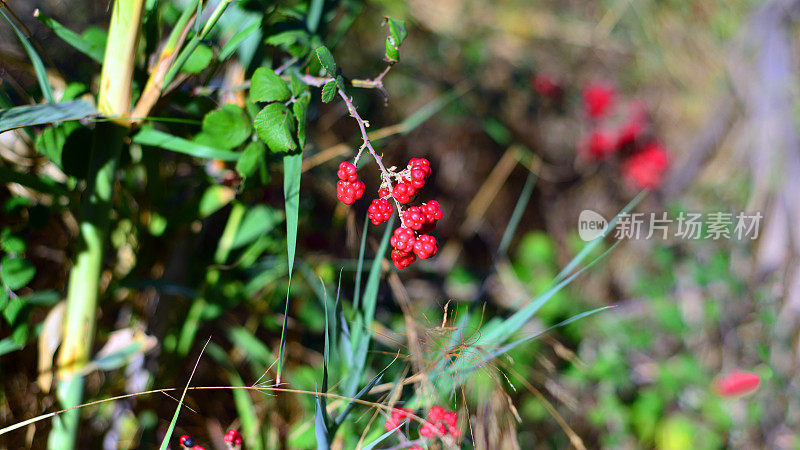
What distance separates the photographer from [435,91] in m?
1.71

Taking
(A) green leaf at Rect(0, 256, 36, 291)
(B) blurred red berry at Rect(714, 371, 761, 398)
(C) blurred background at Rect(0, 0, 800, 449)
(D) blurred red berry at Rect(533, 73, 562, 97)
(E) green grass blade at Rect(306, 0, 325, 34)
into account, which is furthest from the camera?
(D) blurred red berry at Rect(533, 73, 562, 97)

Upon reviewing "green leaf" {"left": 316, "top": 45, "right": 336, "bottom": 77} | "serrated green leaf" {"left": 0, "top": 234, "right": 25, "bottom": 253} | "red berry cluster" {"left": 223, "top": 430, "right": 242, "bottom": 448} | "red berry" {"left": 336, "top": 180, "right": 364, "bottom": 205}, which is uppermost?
"green leaf" {"left": 316, "top": 45, "right": 336, "bottom": 77}

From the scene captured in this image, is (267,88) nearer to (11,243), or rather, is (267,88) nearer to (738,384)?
(11,243)

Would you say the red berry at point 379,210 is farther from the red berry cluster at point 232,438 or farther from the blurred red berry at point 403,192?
the red berry cluster at point 232,438

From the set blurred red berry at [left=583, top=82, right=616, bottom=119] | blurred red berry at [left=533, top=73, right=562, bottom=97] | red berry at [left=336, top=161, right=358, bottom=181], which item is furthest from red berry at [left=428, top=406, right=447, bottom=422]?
blurred red berry at [left=583, top=82, right=616, bottom=119]

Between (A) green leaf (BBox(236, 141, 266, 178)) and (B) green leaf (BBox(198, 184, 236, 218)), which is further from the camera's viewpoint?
(B) green leaf (BBox(198, 184, 236, 218))

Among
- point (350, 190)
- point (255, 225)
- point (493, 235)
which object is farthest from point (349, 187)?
point (493, 235)

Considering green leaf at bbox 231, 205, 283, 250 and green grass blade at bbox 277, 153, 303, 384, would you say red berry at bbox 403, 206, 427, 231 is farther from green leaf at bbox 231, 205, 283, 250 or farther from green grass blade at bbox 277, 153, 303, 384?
green leaf at bbox 231, 205, 283, 250

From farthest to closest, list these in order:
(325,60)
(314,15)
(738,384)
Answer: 1. (738,384)
2. (314,15)
3. (325,60)

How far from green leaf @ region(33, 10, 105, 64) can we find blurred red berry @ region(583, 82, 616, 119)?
59.9 inches

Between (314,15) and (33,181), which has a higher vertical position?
(314,15)

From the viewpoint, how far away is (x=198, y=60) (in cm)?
61

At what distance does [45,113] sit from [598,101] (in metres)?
1.62

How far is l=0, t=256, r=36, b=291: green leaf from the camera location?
1.97ft
